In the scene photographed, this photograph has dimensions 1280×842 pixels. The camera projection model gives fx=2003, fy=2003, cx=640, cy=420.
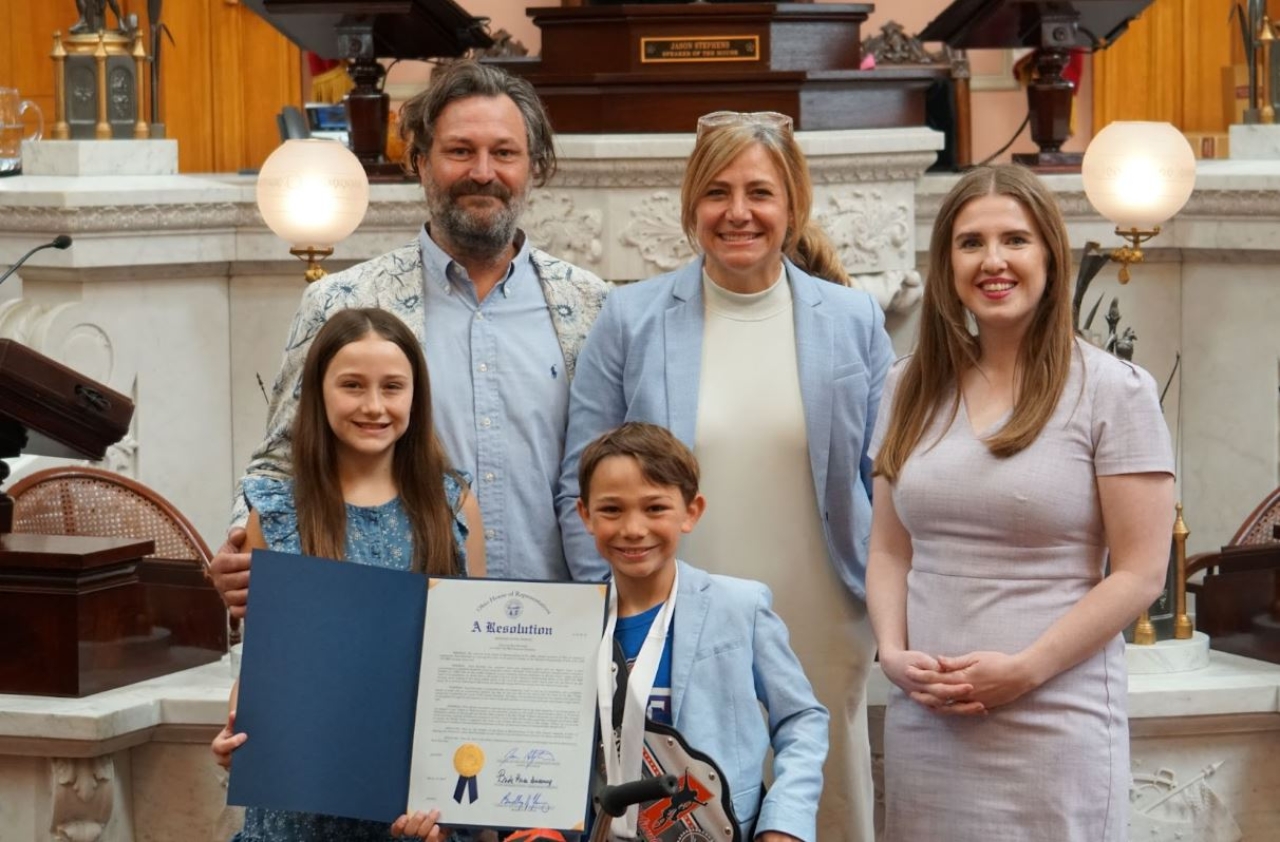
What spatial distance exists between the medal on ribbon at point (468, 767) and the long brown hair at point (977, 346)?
75 centimetres

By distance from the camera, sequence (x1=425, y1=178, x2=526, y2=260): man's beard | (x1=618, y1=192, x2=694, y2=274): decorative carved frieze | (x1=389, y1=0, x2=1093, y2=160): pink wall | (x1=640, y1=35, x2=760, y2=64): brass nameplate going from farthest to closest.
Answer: (x1=389, y1=0, x2=1093, y2=160): pink wall → (x1=640, y1=35, x2=760, y2=64): brass nameplate → (x1=618, y1=192, x2=694, y2=274): decorative carved frieze → (x1=425, y1=178, x2=526, y2=260): man's beard

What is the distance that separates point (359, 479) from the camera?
299cm

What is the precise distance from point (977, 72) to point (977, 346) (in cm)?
749

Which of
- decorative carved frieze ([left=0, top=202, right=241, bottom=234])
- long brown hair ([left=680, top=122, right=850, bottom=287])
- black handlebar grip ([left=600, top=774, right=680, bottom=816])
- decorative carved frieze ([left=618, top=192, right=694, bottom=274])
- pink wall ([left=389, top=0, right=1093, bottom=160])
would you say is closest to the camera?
black handlebar grip ([left=600, top=774, right=680, bottom=816])

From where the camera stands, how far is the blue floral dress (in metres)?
2.92

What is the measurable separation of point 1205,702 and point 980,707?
1.32 metres

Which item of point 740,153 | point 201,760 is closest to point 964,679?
point 740,153

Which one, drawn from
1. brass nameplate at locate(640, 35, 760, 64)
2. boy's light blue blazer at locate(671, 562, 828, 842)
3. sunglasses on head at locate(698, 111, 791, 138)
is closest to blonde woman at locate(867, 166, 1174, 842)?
boy's light blue blazer at locate(671, 562, 828, 842)

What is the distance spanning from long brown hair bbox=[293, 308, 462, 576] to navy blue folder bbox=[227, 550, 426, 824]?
17cm

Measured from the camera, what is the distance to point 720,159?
3.10 m

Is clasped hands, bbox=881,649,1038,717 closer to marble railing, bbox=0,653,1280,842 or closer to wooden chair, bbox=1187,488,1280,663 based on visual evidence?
marble railing, bbox=0,653,1280,842

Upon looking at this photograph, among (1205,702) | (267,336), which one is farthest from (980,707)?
(267,336)

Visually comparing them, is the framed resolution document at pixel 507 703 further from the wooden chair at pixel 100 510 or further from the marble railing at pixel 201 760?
the wooden chair at pixel 100 510
